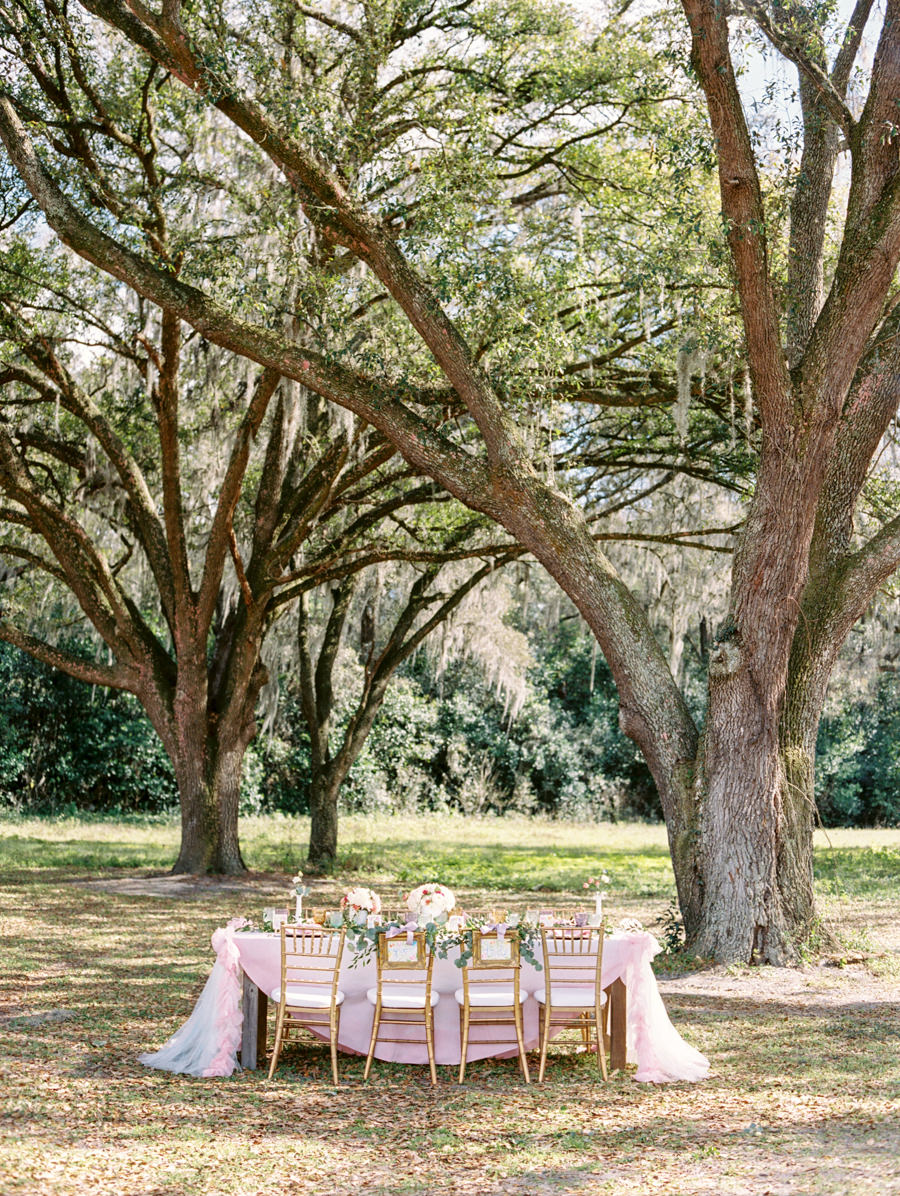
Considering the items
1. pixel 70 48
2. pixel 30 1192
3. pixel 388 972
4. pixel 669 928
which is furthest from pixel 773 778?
pixel 70 48

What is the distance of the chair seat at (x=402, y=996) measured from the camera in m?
5.06

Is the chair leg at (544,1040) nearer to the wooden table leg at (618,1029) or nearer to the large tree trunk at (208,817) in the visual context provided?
the wooden table leg at (618,1029)

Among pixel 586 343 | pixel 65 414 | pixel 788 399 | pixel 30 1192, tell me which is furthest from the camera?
pixel 65 414

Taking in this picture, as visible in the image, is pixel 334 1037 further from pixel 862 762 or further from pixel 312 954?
pixel 862 762

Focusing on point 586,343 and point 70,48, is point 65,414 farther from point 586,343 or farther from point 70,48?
point 586,343

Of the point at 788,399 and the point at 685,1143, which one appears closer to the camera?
the point at 685,1143

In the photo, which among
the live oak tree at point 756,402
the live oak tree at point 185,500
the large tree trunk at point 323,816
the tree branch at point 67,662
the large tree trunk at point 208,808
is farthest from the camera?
the large tree trunk at point 323,816

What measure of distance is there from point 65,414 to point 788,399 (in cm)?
779

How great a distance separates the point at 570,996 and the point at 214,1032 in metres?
1.53

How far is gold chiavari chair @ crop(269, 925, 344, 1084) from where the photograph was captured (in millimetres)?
5027

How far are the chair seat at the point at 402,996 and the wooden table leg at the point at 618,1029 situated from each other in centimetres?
79

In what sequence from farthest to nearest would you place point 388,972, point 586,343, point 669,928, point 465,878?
1. point 465,878
2. point 586,343
3. point 669,928
4. point 388,972

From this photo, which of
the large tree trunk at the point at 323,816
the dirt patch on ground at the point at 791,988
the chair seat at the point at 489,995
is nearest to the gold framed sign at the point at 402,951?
the chair seat at the point at 489,995

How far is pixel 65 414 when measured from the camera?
12.0 m
